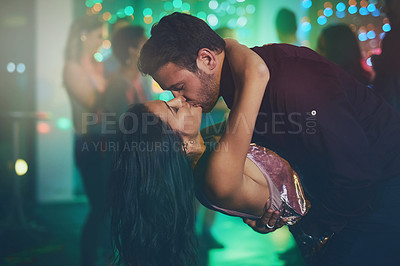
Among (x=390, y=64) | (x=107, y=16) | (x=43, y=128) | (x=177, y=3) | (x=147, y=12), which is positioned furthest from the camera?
(x=43, y=128)

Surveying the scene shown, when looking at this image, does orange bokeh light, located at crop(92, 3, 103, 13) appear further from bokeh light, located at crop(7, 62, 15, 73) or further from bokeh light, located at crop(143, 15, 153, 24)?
bokeh light, located at crop(7, 62, 15, 73)

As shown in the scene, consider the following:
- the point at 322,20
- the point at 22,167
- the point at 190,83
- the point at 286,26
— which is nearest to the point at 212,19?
the point at 286,26

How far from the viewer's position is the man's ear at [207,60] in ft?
4.31

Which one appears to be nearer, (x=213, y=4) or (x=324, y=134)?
(x=324, y=134)

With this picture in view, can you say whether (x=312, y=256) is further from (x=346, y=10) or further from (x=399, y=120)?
(x=346, y=10)

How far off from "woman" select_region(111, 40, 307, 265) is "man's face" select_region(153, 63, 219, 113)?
37 millimetres

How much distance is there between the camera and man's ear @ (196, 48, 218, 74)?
131 centimetres

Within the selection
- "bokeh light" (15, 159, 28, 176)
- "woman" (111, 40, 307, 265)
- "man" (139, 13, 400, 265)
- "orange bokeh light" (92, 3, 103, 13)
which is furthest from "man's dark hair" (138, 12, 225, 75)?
"bokeh light" (15, 159, 28, 176)

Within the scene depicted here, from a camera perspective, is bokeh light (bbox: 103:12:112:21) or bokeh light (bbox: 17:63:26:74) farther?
bokeh light (bbox: 17:63:26:74)

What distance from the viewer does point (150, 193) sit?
1.33 metres

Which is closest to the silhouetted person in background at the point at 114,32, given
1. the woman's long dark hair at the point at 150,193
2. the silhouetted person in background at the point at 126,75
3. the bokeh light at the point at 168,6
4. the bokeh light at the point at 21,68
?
the silhouetted person in background at the point at 126,75

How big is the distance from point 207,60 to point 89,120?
1.47m

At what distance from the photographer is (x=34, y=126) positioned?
10.9 feet

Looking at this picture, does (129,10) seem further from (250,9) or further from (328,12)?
(328,12)
